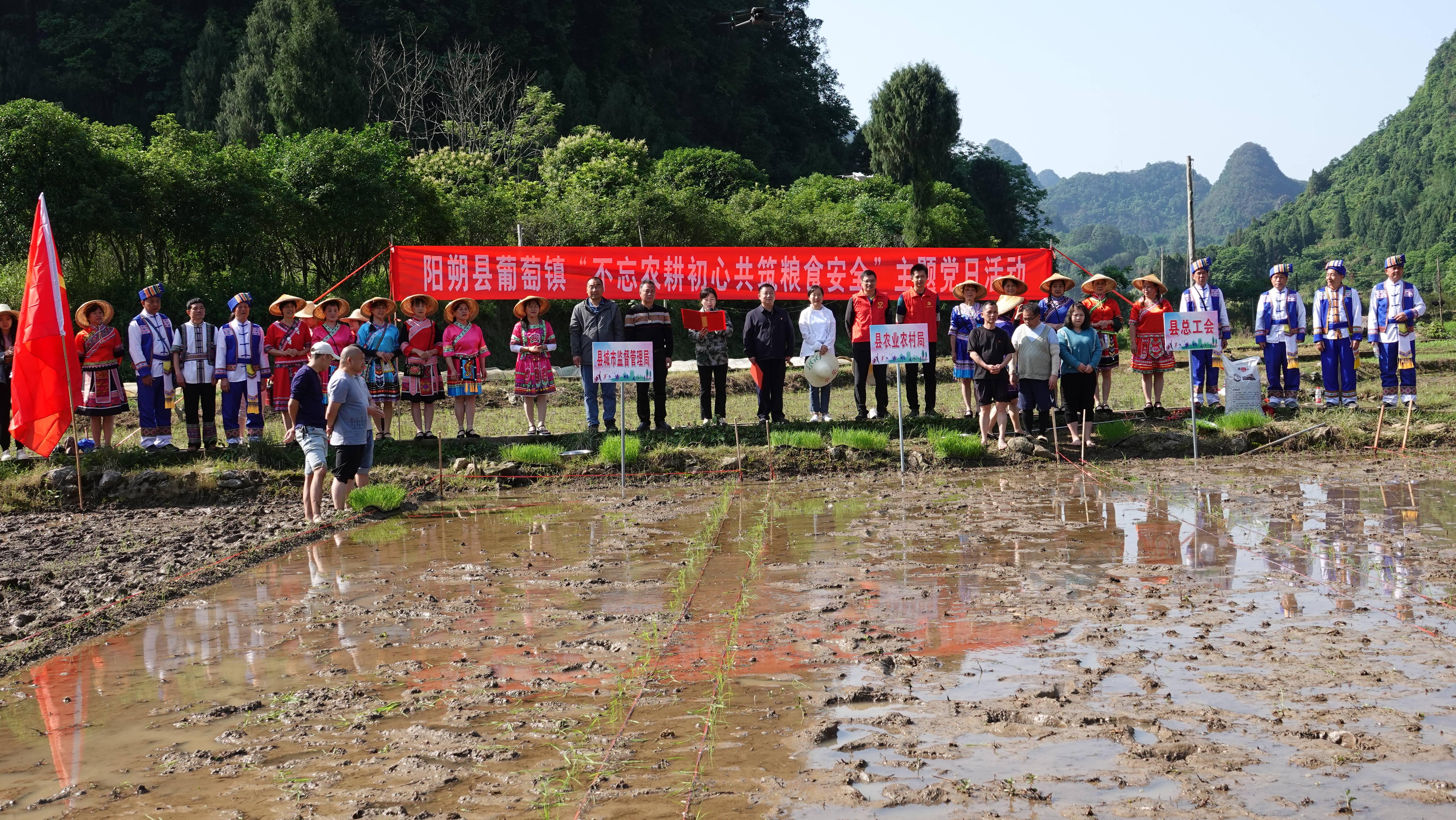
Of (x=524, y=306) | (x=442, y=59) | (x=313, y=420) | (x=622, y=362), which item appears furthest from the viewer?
(x=442, y=59)

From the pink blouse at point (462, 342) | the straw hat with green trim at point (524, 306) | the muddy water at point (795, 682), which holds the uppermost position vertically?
the straw hat with green trim at point (524, 306)

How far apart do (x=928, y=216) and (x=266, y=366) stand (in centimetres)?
3389

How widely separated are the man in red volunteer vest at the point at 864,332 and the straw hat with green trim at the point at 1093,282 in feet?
7.58

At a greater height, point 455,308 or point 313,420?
point 455,308

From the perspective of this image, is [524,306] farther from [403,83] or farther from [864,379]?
[403,83]

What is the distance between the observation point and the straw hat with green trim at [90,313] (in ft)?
42.1

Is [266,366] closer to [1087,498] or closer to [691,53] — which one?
[1087,498]

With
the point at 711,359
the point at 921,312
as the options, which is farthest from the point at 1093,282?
the point at 711,359

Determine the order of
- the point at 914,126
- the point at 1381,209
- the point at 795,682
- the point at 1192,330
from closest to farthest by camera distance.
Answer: the point at 795,682
the point at 1192,330
the point at 914,126
the point at 1381,209

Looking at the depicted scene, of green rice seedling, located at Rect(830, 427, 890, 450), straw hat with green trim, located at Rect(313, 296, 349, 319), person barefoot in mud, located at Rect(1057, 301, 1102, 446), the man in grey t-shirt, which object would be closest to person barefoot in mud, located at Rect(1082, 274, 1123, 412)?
person barefoot in mud, located at Rect(1057, 301, 1102, 446)

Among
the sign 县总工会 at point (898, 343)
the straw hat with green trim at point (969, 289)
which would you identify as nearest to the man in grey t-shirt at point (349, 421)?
the sign 县总工会 at point (898, 343)

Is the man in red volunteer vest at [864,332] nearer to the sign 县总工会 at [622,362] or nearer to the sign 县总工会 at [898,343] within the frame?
the sign 县总工会 at [898,343]

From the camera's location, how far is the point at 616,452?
12.8 m

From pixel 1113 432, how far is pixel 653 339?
5.28m
